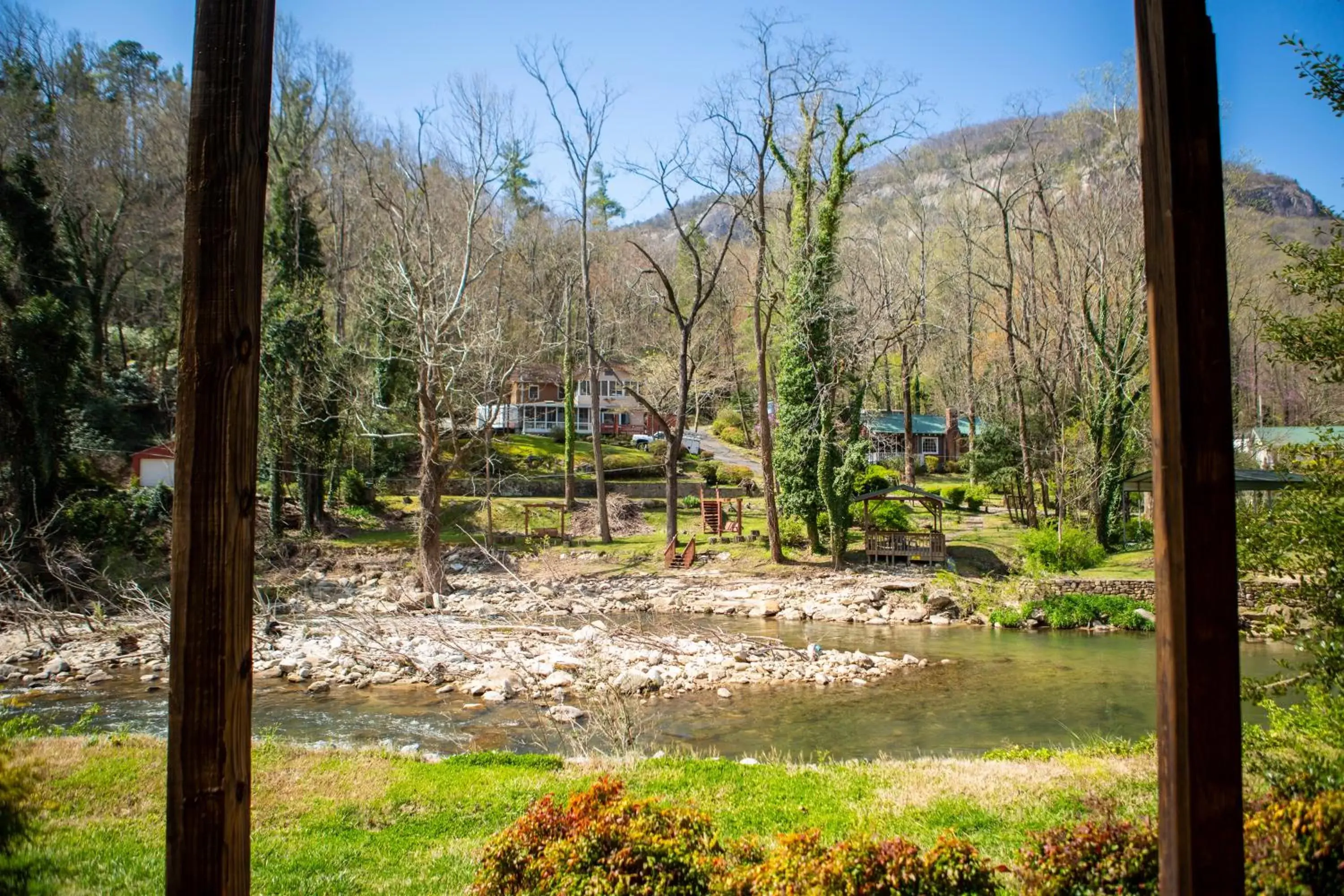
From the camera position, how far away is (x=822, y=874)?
3223 mm

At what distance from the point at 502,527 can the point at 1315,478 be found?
29230 millimetres

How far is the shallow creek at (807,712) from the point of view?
10781 mm

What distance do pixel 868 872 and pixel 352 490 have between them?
101 feet

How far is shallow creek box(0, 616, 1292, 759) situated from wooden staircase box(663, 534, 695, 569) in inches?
469

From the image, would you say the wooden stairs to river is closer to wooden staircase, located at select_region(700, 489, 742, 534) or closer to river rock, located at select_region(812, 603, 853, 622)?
wooden staircase, located at select_region(700, 489, 742, 534)

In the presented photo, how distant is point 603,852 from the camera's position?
137 inches

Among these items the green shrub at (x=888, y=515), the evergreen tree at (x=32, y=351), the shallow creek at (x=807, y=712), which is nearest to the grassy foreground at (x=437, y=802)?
the shallow creek at (x=807, y=712)

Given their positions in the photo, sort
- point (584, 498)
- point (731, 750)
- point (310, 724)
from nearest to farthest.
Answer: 1. point (731, 750)
2. point (310, 724)
3. point (584, 498)

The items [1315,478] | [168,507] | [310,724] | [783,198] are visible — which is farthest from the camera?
[783,198]

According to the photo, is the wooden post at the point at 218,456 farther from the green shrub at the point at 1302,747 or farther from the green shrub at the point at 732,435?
the green shrub at the point at 732,435

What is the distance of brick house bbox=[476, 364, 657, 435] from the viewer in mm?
51062

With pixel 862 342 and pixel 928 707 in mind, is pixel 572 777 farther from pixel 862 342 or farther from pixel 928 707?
pixel 862 342

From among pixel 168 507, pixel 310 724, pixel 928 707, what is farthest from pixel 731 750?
pixel 168 507

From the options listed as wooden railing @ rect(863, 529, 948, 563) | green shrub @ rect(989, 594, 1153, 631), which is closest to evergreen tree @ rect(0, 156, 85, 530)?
green shrub @ rect(989, 594, 1153, 631)
